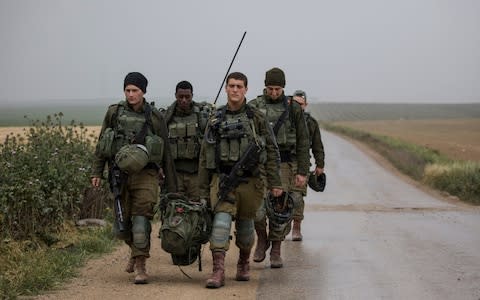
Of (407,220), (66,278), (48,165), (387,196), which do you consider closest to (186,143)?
(66,278)

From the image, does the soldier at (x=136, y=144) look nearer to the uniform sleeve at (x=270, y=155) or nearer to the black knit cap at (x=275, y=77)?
the uniform sleeve at (x=270, y=155)

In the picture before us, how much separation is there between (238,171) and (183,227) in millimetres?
709

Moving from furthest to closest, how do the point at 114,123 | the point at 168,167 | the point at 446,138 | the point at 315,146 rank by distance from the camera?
the point at 446,138 < the point at 315,146 < the point at 168,167 < the point at 114,123

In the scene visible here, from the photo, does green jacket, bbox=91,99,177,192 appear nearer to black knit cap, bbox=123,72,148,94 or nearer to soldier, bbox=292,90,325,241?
black knit cap, bbox=123,72,148,94

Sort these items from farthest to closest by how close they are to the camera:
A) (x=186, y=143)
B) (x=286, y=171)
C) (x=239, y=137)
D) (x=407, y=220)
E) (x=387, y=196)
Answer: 1. (x=387, y=196)
2. (x=407, y=220)
3. (x=286, y=171)
4. (x=186, y=143)
5. (x=239, y=137)

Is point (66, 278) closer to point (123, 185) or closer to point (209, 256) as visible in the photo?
point (123, 185)

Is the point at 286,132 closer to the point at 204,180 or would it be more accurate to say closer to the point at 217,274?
the point at 204,180

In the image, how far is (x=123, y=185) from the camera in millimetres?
8898

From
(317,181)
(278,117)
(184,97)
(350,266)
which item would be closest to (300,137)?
(278,117)

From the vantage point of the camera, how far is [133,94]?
8.94 metres

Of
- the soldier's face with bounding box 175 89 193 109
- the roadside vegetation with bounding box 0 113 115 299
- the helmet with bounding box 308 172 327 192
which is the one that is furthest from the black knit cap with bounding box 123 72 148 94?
the helmet with bounding box 308 172 327 192

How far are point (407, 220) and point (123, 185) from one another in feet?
23.4

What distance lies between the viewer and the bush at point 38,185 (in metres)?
11.4

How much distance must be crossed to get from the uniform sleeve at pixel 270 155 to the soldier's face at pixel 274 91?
146 centimetres
